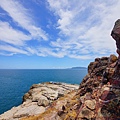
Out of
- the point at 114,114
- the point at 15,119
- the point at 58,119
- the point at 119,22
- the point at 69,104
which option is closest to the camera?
the point at 114,114

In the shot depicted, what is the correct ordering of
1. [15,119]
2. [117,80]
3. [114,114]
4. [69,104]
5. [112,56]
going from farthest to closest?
[15,119] < [112,56] < [69,104] < [117,80] < [114,114]

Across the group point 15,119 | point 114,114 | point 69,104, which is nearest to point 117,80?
point 114,114

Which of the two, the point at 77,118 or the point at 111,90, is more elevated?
the point at 111,90

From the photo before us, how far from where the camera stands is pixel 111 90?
17.0 metres

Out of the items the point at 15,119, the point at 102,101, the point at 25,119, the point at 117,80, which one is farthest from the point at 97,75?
the point at 15,119

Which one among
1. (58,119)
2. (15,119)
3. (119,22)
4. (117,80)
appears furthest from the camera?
(15,119)

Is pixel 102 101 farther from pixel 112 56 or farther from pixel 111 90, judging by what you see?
pixel 112 56

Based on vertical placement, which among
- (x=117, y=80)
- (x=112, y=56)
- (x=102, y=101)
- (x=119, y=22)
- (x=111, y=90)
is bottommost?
(x=102, y=101)

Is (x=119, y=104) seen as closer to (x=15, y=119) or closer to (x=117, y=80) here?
(x=117, y=80)

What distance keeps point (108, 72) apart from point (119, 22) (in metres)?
7.82

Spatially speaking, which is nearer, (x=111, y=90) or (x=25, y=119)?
(x=111, y=90)

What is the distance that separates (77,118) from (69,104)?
5245 mm

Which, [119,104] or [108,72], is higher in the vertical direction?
[108,72]

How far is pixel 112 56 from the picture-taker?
2400 cm
